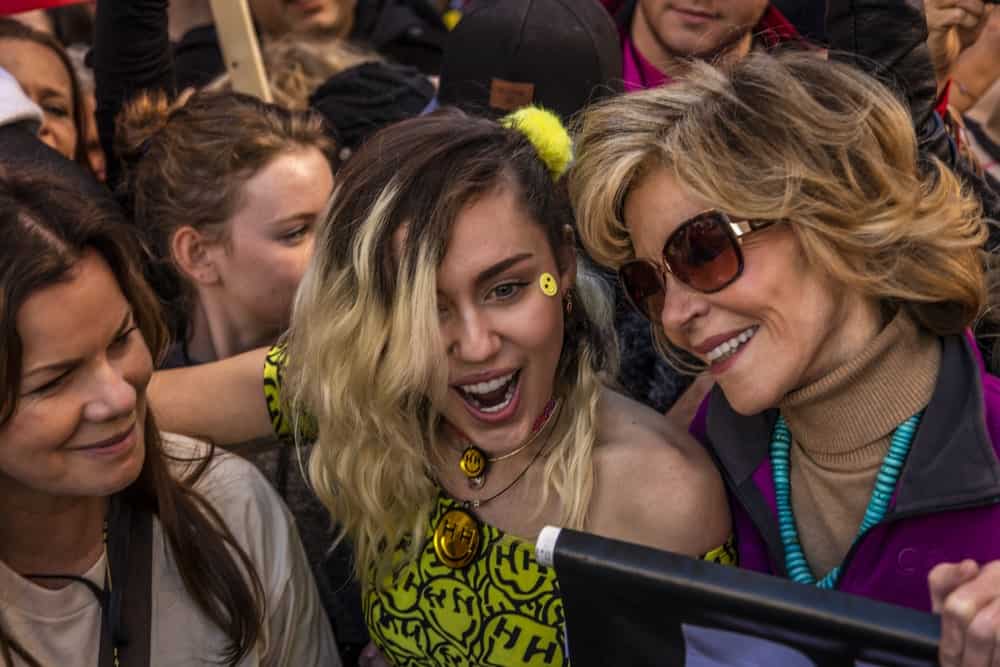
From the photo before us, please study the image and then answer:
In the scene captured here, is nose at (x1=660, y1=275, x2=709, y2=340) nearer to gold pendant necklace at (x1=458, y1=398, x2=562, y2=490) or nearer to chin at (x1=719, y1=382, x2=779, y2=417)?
chin at (x1=719, y1=382, x2=779, y2=417)

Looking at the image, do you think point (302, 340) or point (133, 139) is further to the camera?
point (133, 139)

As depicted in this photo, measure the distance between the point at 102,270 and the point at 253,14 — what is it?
114 inches

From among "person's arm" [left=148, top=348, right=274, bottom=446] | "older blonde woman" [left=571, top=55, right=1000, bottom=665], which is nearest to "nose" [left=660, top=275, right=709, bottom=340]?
"older blonde woman" [left=571, top=55, right=1000, bottom=665]

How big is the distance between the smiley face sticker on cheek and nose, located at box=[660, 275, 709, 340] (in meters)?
0.28

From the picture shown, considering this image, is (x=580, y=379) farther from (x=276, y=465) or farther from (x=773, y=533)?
(x=276, y=465)

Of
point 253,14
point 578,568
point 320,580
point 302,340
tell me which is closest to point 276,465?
point 320,580

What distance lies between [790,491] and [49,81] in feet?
8.86

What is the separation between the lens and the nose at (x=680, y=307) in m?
1.97

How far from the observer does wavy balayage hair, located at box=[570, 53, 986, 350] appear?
188 cm

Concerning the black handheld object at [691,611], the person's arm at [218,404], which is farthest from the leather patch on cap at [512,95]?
the black handheld object at [691,611]

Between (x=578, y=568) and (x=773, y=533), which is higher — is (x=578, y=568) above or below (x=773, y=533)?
above

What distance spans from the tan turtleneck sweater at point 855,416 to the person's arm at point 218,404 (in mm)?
1199

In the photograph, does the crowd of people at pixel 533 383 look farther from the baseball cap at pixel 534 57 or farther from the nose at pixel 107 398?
the baseball cap at pixel 534 57

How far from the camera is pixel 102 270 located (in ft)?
6.79
